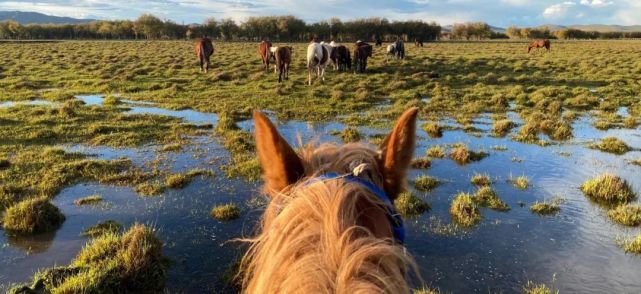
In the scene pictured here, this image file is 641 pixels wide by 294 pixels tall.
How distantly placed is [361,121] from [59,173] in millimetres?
7895

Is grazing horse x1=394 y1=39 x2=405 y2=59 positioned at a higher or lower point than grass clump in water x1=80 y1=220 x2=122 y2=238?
higher

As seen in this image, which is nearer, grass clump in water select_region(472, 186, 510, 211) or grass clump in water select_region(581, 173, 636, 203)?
grass clump in water select_region(472, 186, 510, 211)

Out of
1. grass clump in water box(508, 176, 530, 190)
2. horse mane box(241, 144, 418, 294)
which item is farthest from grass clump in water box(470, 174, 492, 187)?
horse mane box(241, 144, 418, 294)

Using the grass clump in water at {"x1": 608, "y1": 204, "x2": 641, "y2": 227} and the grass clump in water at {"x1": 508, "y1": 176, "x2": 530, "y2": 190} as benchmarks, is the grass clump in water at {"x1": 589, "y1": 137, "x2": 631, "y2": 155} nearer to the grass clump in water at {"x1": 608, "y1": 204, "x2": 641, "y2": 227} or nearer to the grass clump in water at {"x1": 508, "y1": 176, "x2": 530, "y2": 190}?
the grass clump in water at {"x1": 508, "y1": 176, "x2": 530, "y2": 190}

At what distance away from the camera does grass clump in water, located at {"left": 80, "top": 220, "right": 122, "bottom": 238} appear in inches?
218

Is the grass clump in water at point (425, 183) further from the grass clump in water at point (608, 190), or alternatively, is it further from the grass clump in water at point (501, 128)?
Answer: the grass clump in water at point (501, 128)

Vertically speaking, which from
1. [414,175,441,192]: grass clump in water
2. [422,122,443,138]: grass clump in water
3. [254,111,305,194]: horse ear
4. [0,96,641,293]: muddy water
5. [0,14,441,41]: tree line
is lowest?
[0,96,641,293]: muddy water

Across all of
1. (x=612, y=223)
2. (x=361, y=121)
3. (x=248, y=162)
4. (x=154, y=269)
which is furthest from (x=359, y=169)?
(x=361, y=121)

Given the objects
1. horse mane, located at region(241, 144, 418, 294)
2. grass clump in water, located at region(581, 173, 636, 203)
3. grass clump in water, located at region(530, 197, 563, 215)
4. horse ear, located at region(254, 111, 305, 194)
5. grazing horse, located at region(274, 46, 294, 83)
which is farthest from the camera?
grazing horse, located at region(274, 46, 294, 83)

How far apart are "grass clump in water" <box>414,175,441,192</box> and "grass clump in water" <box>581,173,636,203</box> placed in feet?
8.17

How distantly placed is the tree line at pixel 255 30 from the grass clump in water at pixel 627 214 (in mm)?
75318

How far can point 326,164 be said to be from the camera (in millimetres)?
1613

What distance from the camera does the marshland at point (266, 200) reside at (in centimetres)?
486

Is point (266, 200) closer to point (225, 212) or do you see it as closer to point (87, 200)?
point (225, 212)
